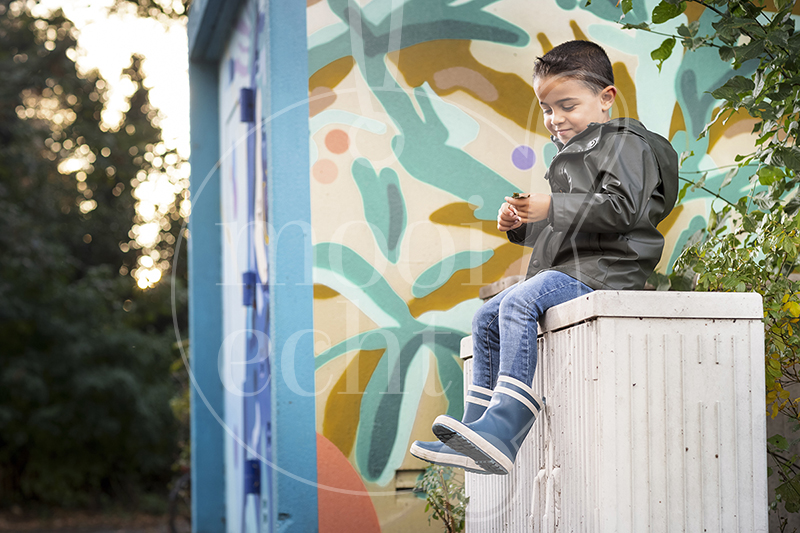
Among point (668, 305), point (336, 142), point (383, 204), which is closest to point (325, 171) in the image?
point (336, 142)

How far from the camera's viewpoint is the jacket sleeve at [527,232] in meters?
2.12

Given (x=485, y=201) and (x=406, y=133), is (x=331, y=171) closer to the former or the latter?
(x=406, y=133)

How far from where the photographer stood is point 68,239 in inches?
417

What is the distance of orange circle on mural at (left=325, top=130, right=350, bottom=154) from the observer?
308 cm

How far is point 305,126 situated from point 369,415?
117 centimetres

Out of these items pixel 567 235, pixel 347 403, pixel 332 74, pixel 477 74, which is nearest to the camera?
pixel 567 235

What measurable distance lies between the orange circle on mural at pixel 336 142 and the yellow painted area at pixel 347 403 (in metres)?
0.81

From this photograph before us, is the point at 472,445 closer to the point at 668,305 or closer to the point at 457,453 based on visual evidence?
the point at 457,453

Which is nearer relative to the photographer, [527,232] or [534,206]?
[534,206]

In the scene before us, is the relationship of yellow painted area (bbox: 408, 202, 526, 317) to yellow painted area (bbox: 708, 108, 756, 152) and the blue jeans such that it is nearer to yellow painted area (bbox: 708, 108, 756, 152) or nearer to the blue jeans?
yellow painted area (bbox: 708, 108, 756, 152)

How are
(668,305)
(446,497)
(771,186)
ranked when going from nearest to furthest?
(668,305) → (771,186) → (446,497)

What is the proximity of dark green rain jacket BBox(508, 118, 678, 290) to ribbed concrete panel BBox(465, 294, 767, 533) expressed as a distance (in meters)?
0.25

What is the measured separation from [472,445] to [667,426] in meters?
0.39

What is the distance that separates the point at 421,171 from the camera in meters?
3.13
